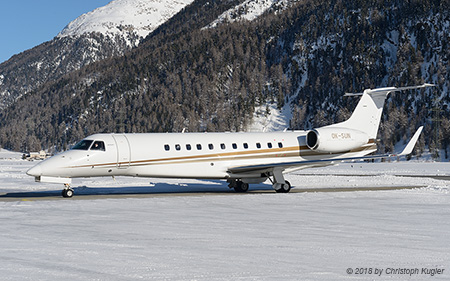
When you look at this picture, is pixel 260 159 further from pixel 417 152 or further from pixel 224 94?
pixel 224 94

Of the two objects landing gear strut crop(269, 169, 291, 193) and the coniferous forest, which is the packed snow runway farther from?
the coniferous forest

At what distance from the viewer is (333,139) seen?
1042 inches

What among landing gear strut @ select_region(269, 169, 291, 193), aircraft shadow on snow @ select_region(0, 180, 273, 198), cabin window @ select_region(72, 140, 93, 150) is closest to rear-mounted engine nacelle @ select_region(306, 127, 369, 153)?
landing gear strut @ select_region(269, 169, 291, 193)

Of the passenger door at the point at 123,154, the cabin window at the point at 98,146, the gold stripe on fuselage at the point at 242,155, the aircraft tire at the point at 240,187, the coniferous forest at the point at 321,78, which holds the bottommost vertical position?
the aircraft tire at the point at 240,187

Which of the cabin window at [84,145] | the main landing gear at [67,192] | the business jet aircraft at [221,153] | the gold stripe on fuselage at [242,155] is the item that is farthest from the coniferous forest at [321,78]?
the main landing gear at [67,192]

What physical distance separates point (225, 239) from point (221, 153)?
13.8 meters

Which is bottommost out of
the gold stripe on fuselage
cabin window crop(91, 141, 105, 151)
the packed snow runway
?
the packed snow runway

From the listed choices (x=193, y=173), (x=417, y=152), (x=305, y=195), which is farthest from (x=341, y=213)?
(x=417, y=152)

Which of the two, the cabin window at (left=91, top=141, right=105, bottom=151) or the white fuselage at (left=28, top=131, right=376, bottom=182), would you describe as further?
the cabin window at (left=91, top=141, right=105, bottom=151)

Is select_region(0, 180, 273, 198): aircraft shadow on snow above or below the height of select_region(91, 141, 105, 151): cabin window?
below

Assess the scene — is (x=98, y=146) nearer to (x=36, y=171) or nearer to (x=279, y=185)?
(x=36, y=171)

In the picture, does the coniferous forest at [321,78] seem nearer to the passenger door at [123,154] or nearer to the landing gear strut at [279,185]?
the landing gear strut at [279,185]

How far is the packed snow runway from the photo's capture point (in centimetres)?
784

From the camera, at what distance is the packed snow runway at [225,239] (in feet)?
25.7
